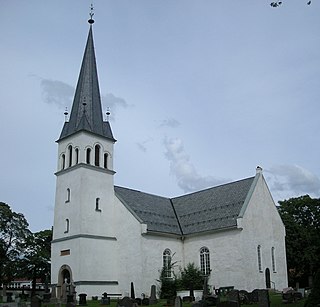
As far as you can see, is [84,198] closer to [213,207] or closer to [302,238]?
Result: [213,207]

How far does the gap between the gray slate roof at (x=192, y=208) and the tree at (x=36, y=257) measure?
63.9 ft

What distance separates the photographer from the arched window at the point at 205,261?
134ft

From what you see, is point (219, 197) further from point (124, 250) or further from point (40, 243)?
point (40, 243)

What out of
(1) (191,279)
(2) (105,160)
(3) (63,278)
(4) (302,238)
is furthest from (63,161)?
(4) (302,238)

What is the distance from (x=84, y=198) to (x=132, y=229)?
5.14 m

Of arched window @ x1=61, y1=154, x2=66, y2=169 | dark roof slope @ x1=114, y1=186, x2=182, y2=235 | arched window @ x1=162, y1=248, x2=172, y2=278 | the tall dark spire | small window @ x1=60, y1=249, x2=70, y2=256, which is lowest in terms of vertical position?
arched window @ x1=162, y1=248, x2=172, y2=278

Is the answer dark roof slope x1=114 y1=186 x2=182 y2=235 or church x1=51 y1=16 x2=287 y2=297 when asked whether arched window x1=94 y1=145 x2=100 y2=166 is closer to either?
church x1=51 y1=16 x2=287 y2=297

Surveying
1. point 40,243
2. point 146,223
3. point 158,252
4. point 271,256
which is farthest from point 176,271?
point 40,243

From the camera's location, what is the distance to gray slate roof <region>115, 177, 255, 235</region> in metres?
41.2

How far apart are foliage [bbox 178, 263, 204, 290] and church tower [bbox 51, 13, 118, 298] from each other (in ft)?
19.4

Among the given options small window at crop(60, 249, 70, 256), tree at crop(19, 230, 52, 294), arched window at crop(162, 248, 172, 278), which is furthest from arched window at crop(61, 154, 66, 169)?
tree at crop(19, 230, 52, 294)

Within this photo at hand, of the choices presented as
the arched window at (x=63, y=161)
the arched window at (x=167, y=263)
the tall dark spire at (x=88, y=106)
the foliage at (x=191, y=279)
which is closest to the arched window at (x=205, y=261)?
the foliage at (x=191, y=279)

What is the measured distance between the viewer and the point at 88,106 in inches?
1750

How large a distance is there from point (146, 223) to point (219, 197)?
8434mm
